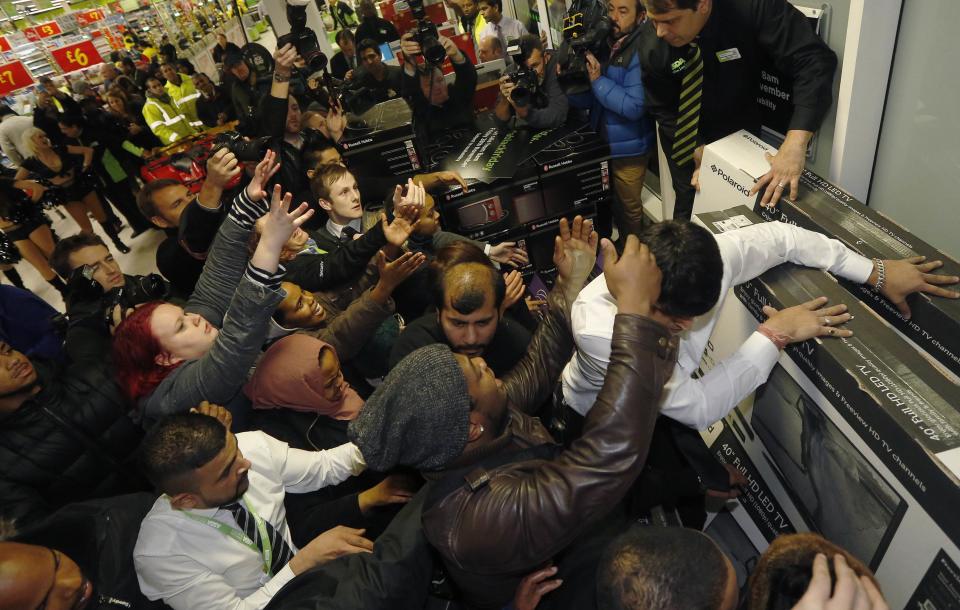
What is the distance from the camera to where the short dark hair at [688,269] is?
4.06ft

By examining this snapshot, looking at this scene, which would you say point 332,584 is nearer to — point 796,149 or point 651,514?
point 651,514

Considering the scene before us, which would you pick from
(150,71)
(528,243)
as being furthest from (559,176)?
(150,71)

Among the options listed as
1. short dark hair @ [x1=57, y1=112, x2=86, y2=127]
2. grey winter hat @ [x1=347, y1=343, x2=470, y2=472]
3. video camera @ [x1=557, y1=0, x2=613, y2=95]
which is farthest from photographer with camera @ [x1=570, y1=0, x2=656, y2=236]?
short dark hair @ [x1=57, y1=112, x2=86, y2=127]

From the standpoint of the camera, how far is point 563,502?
41.3 inches

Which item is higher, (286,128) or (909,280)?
(286,128)

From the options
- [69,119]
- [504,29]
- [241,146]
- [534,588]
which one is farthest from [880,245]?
[69,119]

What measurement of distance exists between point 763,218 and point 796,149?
0.23 metres

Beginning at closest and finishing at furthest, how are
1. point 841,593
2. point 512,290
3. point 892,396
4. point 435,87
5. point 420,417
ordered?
point 841,593 → point 892,396 → point 420,417 → point 512,290 → point 435,87

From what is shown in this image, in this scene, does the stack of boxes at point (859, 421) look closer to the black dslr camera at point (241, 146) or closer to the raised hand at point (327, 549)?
the raised hand at point (327, 549)

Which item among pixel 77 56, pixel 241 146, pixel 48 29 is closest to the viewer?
pixel 241 146

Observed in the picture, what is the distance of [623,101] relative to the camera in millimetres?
2799

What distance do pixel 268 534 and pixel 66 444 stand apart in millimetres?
889

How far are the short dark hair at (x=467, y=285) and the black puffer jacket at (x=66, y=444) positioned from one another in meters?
1.26

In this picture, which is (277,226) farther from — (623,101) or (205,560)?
(623,101)
